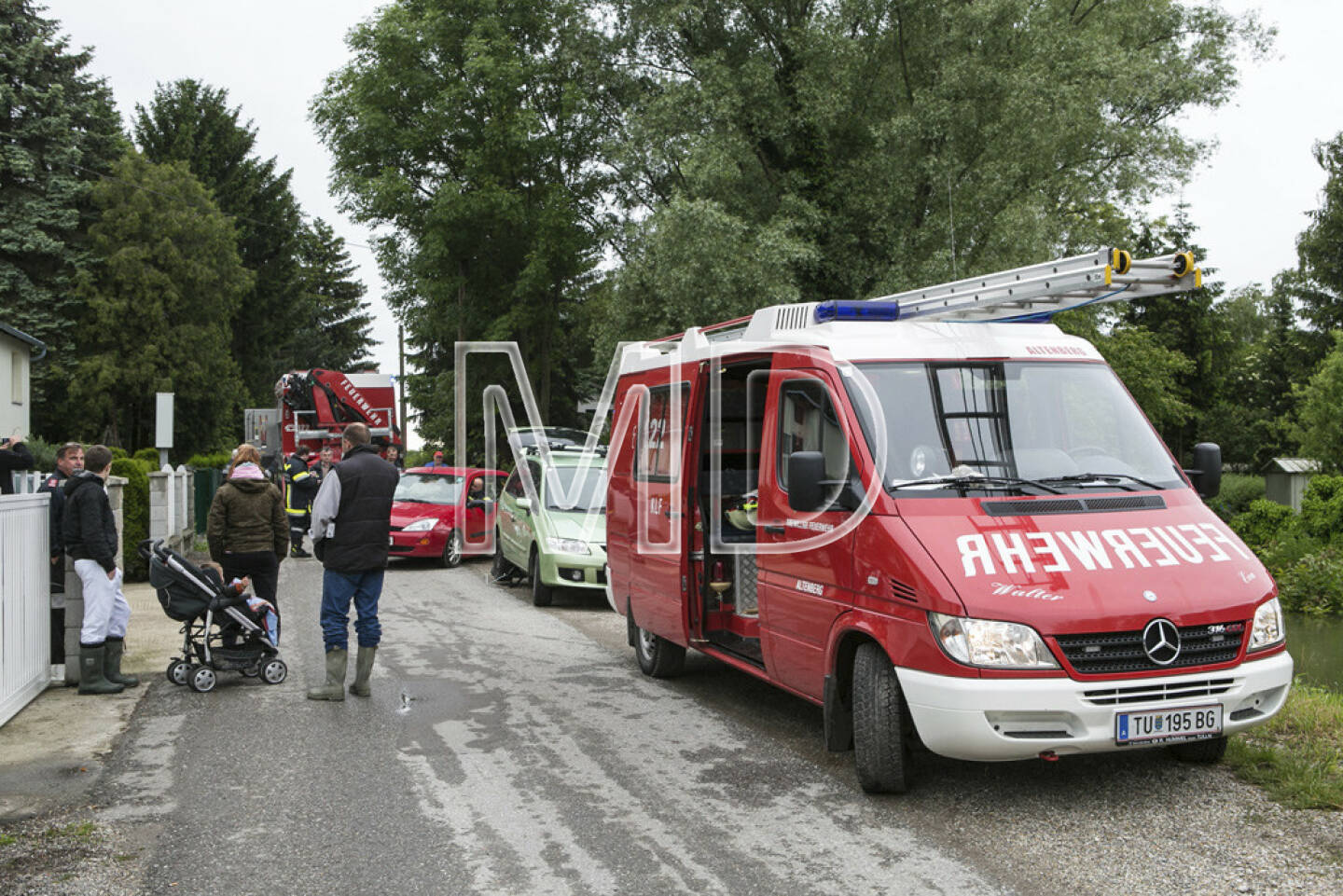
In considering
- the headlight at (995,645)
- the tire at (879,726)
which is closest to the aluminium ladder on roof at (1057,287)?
the headlight at (995,645)

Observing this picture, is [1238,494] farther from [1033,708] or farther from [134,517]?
[1033,708]

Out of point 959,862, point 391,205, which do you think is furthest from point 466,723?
point 391,205

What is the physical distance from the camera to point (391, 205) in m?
33.0

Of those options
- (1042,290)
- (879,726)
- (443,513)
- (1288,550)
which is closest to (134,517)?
(443,513)

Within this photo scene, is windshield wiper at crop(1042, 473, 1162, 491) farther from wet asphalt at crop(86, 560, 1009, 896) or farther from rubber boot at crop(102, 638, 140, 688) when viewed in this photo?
rubber boot at crop(102, 638, 140, 688)

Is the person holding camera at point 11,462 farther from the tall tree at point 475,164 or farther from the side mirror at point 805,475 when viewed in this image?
the tall tree at point 475,164

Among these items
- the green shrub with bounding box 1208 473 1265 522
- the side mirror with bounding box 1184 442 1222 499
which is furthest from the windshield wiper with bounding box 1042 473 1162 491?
the green shrub with bounding box 1208 473 1265 522

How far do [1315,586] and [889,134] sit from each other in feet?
40.4

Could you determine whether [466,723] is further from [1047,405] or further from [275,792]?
[1047,405]

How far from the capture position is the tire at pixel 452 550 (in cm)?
1805

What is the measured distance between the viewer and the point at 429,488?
61.4 ft

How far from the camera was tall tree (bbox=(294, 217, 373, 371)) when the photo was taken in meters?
76.3

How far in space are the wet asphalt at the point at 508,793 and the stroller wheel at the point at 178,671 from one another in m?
0.28

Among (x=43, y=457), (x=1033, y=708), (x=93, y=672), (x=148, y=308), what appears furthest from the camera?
(x=148, y=308)
